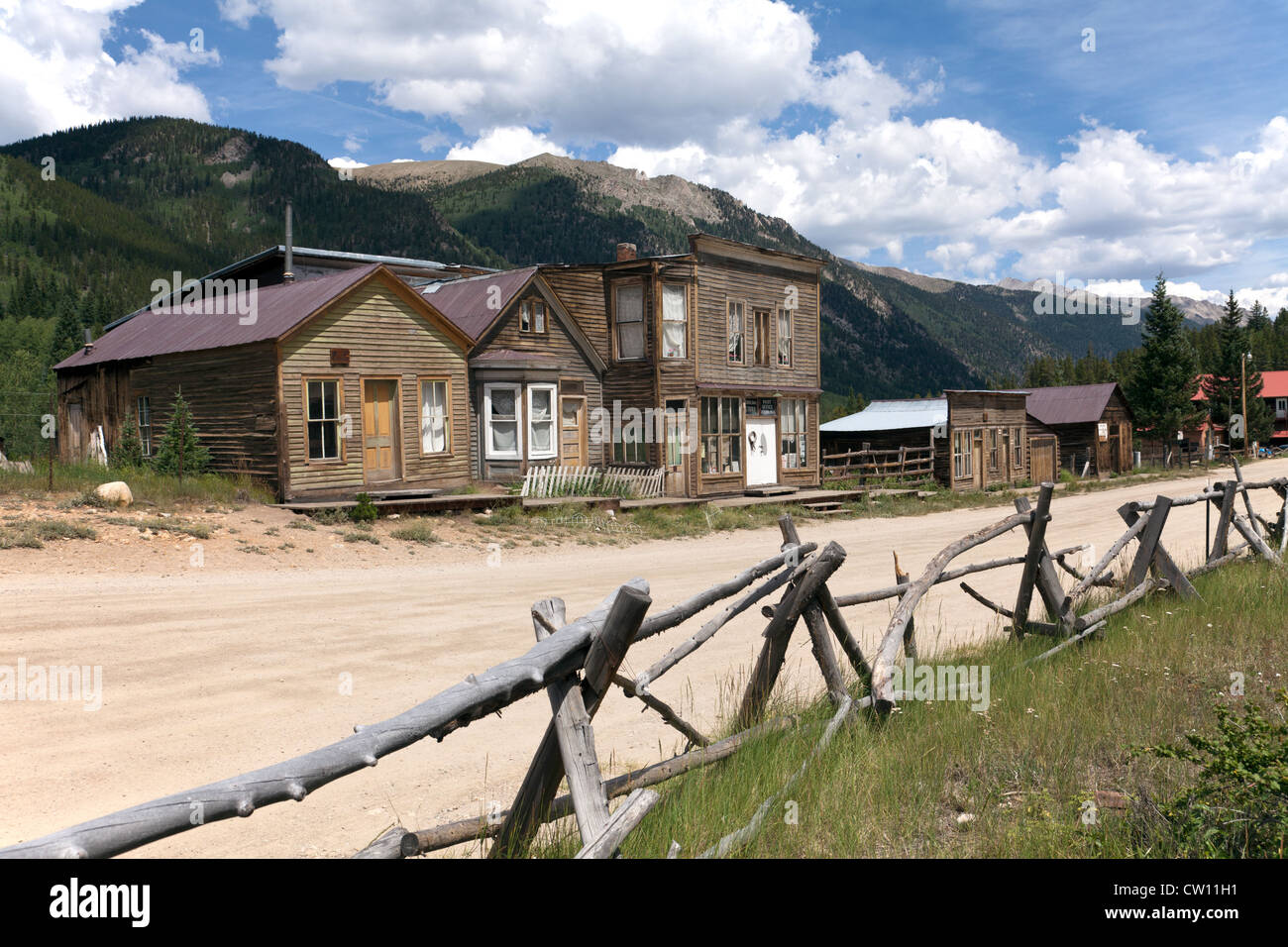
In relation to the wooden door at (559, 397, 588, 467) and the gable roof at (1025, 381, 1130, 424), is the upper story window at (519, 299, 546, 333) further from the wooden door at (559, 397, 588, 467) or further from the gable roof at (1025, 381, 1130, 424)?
the gable roof at (1025, 381, 1130, 424)

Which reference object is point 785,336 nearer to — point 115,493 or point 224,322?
point 224,322

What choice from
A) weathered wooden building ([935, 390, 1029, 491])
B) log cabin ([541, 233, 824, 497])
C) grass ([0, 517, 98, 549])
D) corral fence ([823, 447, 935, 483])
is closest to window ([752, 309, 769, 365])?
log cabin ([541, 233, 824, 497])

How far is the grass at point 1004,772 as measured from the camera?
4.69m

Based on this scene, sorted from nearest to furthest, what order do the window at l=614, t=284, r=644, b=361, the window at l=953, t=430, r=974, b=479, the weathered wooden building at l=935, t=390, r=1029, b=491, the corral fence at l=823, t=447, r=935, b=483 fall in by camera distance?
the window at l=614, t=284, r=644, b=361 < the corral fence at l=823, t=447, r=935, b=483 < the window at l=953, t=430, r=974, b=479 < the weathered wooden building at l=935, t=390, r=1029, b=491

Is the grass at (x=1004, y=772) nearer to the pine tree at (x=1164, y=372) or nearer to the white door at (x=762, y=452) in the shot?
the white door at (x=762, y=452)

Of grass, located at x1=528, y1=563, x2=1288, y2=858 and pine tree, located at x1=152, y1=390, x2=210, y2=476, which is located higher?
pine tree, located at x1=152, y1=390, x2=210, y2=476

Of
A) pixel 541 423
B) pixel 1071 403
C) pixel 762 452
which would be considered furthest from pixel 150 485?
pixel 1071 403

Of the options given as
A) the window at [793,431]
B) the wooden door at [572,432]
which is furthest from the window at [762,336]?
the wooden door at [572,432]

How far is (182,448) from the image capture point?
22.3 m

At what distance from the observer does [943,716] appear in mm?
6543

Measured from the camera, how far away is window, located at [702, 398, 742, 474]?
3084cm

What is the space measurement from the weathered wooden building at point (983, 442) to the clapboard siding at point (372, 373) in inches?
899

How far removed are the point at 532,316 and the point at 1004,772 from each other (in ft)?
79.6

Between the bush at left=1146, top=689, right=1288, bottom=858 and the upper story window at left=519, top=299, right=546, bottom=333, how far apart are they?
81.2 feet
